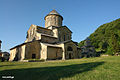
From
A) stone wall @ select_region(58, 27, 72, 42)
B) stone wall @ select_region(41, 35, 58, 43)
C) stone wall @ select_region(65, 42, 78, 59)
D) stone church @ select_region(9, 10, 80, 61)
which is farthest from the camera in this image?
stone wall @ select_region(58, 27, 72, 42)

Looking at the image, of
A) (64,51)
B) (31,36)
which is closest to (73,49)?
(64,51)

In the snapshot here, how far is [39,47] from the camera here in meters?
24.9

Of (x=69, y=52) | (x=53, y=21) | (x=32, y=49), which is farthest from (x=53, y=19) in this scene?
(x=69, y=52)

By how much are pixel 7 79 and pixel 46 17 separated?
111ft

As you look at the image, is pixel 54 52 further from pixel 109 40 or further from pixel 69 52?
pixel 109 40

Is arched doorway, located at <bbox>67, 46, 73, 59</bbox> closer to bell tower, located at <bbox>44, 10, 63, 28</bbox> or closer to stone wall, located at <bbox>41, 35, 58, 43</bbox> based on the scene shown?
stone wall, located at <bbox>41, 35, 58, 43</bbox>

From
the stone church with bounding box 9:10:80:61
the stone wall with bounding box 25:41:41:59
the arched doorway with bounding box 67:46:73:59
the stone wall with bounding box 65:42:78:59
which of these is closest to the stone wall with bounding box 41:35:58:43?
the stone church with bounding box 9:10:80:61

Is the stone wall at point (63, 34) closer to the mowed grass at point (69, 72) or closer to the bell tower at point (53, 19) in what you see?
the bell tower at point (53, 19)

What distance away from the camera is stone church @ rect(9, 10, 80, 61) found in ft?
74.7

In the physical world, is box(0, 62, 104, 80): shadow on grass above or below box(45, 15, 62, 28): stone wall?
below

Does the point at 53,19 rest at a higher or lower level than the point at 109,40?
higher

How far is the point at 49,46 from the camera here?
2258cm

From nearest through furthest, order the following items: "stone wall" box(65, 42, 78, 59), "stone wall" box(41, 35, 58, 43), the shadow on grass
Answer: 1. the shadow on grass
2. "stone wall" box(65, 42, 78, 59)
3. "stone wall" box(41, 35, 58, 43)

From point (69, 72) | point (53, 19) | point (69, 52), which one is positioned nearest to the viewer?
point (69, 72)
